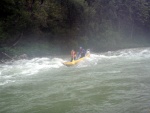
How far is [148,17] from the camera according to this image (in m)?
42.2

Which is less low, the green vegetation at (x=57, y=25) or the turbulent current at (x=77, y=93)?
the green vegetation at (x=57, y=25)

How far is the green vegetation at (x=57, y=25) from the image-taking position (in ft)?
70.5

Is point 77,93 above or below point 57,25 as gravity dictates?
below

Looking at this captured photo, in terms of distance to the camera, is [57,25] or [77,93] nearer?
[77,93]

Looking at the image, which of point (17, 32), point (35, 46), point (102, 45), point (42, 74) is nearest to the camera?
point (42, 74)

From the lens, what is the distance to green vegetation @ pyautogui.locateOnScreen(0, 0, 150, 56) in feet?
70.5

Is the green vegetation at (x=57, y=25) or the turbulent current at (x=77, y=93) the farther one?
the green vegetation at (x=57, y=25)

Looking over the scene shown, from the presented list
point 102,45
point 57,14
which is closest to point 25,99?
point 57,14

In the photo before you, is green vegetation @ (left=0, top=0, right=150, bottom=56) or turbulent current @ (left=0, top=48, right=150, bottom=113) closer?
turbulent current @ (left=0, top=48, right=150, bottom=113)

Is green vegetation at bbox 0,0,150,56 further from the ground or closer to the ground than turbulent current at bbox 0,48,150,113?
further from the ground

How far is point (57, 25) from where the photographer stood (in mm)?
26141

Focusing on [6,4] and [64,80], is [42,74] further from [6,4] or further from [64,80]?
[6,4]

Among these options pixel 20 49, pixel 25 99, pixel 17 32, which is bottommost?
pixel 25 99

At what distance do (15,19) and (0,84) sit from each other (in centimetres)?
1200
